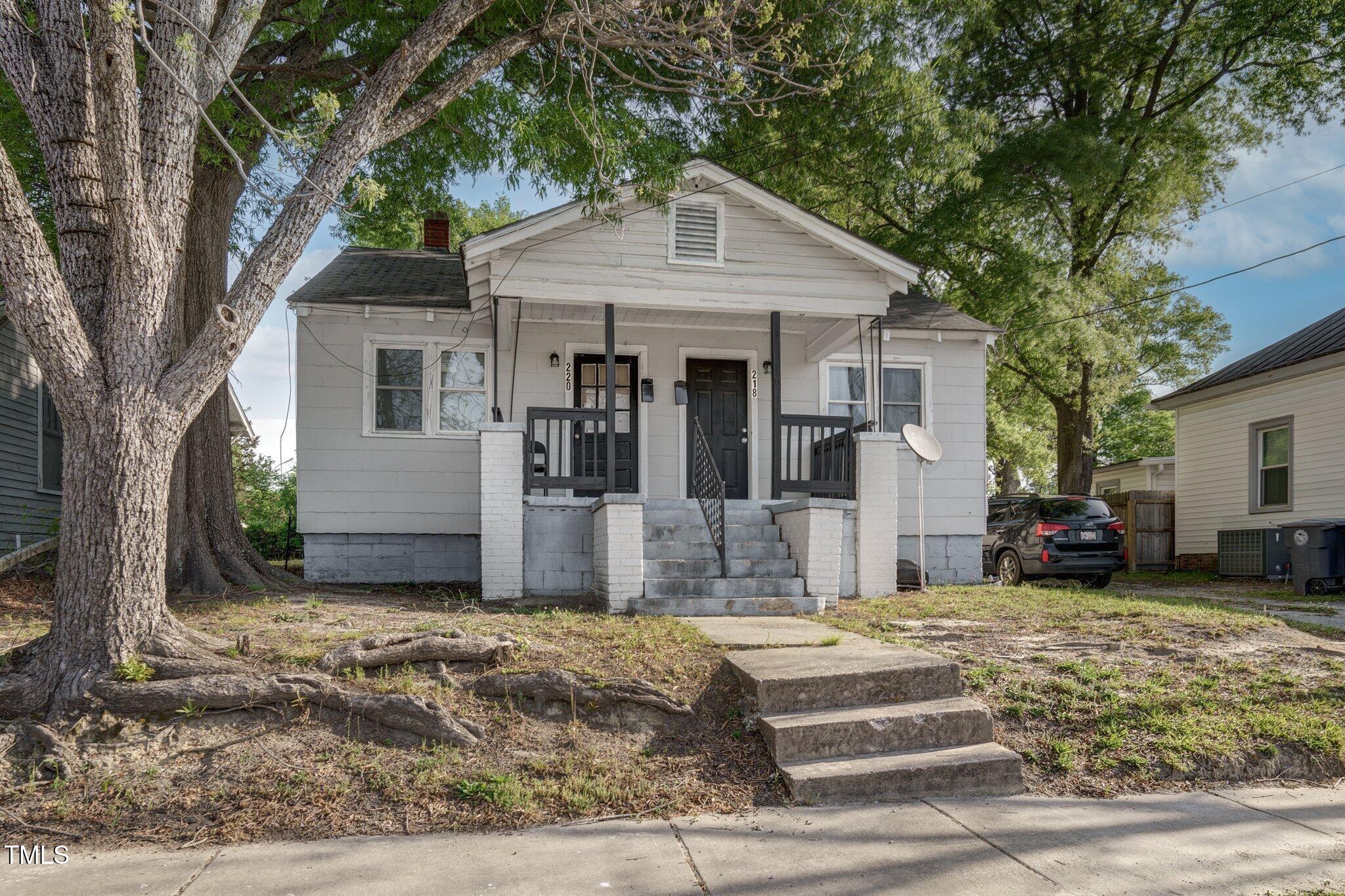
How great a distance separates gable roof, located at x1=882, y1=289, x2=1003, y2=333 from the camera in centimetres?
1242

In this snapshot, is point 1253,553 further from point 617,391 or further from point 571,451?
point 571,451

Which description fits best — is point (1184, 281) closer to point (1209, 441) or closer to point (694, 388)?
point (1209, 441)

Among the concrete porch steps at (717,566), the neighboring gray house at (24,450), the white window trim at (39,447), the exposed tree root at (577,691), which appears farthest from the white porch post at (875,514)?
the white window trim at (39,447)

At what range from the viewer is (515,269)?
9.62 m

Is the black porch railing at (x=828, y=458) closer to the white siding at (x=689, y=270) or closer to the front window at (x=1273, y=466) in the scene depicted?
the white siding at (x=689, y=270)

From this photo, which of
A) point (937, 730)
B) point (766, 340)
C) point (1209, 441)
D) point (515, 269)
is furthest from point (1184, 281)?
point (937, 730)

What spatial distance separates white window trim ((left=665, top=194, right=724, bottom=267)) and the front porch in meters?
0.96

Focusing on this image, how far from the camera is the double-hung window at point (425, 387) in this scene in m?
11.4

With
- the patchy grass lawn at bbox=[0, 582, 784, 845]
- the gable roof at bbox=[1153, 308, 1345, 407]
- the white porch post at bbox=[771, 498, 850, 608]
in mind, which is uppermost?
the gable roof at bbox=[1153, 308, 1345, 407]

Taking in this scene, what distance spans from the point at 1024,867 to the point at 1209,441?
16.6 m

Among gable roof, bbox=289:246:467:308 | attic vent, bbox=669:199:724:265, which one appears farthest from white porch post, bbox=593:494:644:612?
gable roof, bbox=289:246:467:308

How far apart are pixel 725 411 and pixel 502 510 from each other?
4149 millimetres

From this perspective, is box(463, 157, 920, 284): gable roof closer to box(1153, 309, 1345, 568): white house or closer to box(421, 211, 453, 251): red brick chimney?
box(421, 211, 453, 251): red brick chimney

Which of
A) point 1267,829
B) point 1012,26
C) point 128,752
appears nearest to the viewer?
point 1267,829
